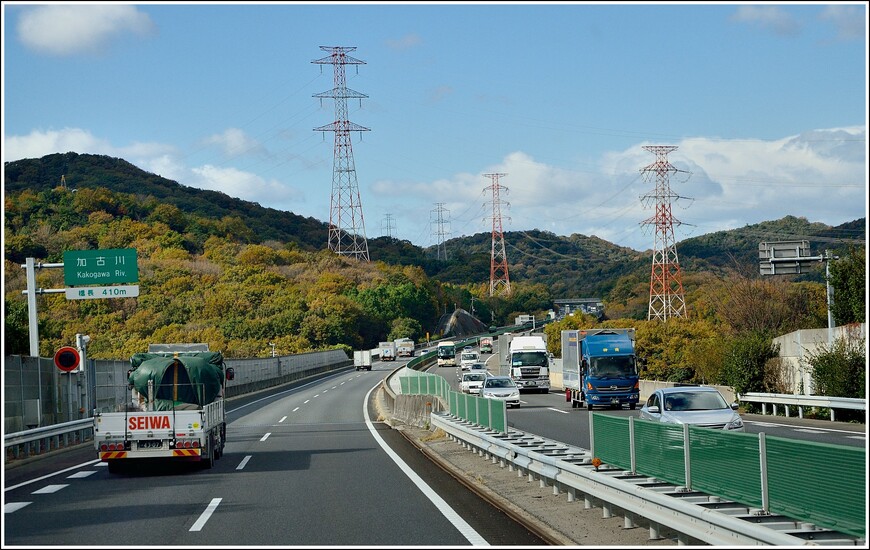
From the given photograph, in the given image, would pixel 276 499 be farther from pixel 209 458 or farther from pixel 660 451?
pixel 660 451

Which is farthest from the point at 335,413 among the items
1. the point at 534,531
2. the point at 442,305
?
the point at 442,305

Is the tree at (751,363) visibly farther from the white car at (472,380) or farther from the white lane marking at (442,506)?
the white lane marking at (442,506)

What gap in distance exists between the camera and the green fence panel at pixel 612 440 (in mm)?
13758

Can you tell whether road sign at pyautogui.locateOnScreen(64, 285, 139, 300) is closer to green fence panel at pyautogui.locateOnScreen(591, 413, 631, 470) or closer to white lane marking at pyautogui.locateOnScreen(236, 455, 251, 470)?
white lane marking at pyautogui.locateOnScreen(236, 455, 251, 470)

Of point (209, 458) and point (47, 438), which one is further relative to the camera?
point (47, 438)

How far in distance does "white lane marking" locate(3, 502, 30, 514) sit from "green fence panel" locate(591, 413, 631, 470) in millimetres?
8926

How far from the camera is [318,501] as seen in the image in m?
15.4

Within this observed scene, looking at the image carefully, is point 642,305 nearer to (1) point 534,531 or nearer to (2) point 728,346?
(2) point 728,346

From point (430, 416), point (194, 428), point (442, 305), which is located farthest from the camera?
point (442, 305)

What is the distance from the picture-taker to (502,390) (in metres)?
43.9

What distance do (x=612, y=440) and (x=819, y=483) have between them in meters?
5.77

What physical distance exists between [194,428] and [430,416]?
12.6m

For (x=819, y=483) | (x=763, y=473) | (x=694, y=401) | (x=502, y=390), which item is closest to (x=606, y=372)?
(x=502, y=390)

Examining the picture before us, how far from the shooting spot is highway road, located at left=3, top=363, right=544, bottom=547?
12070mm
